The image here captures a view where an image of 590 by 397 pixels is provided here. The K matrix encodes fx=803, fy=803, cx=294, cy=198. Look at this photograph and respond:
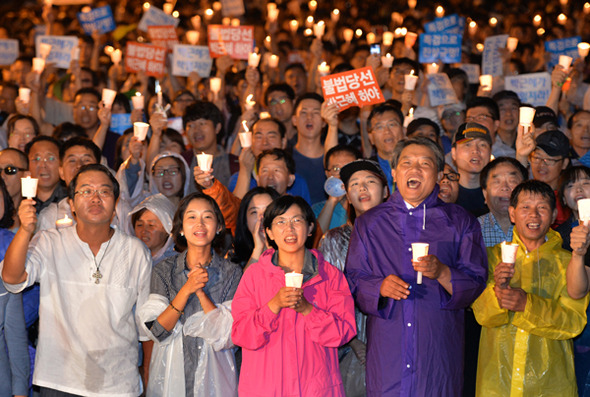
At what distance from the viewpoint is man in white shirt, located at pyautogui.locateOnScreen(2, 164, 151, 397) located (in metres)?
4.54

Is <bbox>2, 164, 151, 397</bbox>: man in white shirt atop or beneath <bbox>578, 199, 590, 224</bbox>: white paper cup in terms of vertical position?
beneath

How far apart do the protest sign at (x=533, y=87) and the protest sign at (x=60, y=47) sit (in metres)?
5.07

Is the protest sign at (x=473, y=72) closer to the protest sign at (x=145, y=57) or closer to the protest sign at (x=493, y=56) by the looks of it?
the protest sign at (x=493, y=56)

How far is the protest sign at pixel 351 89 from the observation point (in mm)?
6949

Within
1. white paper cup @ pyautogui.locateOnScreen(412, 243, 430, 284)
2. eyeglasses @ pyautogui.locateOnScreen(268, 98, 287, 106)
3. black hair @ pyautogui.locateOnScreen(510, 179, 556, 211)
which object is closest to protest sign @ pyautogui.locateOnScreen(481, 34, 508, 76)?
eyeglasses @ pyautogui.locateOnScreen(268, 98, 287, 106)

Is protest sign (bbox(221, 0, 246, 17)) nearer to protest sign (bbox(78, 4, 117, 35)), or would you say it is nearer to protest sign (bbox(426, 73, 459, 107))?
protest sign (bbox(78, 4, 117, 35))

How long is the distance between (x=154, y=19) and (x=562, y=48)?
5.27 metres

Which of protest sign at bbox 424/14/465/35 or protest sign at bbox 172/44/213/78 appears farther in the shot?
protest sign at bbox 424/14/465/35

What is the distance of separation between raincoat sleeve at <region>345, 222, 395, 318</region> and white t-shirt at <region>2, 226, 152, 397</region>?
126 cm

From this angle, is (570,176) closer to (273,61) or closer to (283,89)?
(283,89)

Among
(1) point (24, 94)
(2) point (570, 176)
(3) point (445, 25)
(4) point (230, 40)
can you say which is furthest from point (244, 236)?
(3) point (445, 25)

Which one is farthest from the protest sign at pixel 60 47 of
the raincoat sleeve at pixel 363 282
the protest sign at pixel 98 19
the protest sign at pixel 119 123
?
the raincoat sleeve at pixel 363 282

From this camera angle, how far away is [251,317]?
4250 mm

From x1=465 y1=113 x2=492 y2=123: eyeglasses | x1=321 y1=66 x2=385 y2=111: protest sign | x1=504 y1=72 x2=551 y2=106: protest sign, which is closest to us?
x1=321 y1=66 x2=385 y2=111: protest sign
